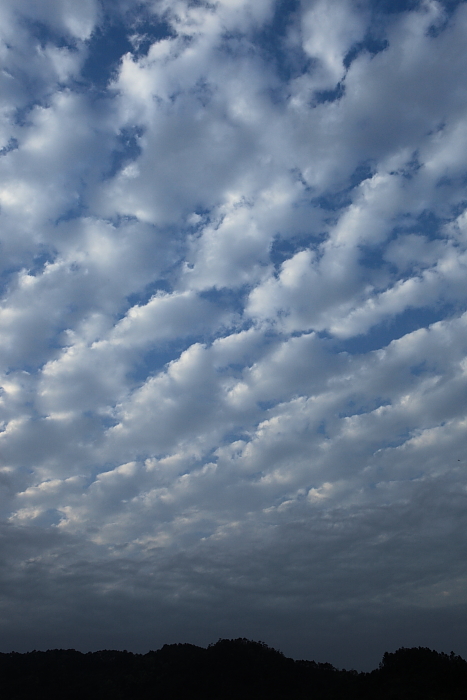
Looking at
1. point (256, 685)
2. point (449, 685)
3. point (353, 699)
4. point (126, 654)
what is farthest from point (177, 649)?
point (449, 685)

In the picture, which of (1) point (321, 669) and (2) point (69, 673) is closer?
(1) point (321, 669)

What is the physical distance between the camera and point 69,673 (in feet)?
360

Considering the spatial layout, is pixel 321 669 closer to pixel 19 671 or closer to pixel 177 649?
pixel 177 649

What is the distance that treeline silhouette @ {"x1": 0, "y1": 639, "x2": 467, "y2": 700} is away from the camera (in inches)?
2783

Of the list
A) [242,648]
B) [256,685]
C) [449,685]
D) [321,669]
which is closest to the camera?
[449,685]

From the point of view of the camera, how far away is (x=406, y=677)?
71.9 metres

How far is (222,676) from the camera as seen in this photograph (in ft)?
307

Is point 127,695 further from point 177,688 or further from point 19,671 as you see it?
point 19,671

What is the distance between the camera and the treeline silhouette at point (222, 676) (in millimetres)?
70688

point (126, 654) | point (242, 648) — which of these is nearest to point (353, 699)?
point (242, 648)

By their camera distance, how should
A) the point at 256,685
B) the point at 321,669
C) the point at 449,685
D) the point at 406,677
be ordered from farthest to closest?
the point at 321,669
the point at 256,685
the point at 406,677
the point at 449,685

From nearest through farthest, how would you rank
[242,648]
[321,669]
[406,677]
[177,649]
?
[406,677]
[321,669]
[242,648]
[177,649]

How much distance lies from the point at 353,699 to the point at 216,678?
31272mm

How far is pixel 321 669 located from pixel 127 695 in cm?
3820
